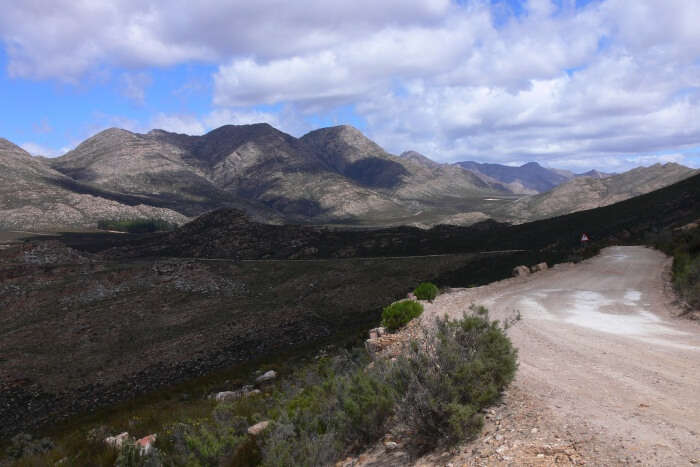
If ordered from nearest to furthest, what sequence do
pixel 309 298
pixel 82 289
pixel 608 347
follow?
pixel 608 347, pixel 309 298, pixel 82 289


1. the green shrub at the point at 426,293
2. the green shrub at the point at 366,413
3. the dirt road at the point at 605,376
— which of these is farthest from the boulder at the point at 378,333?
the green shrub at the point at 366,413

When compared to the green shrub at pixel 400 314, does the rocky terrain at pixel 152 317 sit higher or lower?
lower

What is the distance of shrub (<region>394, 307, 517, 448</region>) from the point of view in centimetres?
675

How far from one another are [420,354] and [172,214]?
17921cm

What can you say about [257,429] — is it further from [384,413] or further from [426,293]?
[426,293]

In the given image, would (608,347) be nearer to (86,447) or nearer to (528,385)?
(528,385)

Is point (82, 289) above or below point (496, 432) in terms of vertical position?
below

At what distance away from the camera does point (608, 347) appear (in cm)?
1109

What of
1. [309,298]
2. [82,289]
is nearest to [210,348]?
[309,298]

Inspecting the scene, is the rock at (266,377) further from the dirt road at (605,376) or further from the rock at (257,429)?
the rock at (257,429)

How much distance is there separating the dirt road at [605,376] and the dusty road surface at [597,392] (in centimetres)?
2

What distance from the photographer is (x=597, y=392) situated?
7836 mm

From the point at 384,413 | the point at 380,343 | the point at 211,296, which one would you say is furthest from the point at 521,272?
the point at 211,296

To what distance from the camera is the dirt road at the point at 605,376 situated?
228 inches
